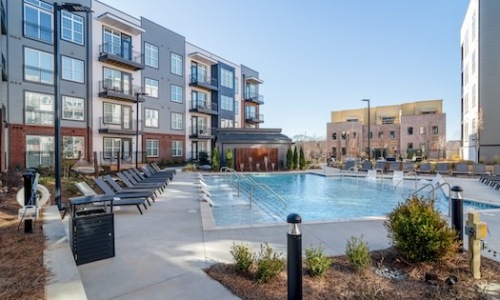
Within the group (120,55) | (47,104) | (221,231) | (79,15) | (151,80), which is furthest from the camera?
(151,80)

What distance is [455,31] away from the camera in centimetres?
4009

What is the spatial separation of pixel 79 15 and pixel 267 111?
3015 cm

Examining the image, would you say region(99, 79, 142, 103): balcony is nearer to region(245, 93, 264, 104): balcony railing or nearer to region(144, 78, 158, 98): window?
region(144, 78, 158, 98): window

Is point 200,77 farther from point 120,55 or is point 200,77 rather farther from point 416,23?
point 416,23

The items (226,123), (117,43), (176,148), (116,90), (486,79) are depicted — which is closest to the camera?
(116,90)

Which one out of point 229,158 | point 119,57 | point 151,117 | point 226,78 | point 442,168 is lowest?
point 442,168

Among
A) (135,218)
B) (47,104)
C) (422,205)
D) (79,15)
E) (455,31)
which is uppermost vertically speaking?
(455,31)

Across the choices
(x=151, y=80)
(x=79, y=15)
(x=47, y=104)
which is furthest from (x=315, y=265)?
(x=151, y=80)

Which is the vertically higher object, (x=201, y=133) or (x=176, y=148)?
(x=201, y=133)

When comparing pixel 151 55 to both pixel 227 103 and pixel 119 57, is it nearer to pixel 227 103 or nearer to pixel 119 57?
pixel 119 57

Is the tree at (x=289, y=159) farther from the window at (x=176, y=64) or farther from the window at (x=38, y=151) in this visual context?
the window at (x=38, y=151)

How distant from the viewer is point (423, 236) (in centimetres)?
427

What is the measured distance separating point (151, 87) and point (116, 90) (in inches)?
185

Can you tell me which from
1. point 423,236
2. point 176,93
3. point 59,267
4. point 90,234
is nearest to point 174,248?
point 90,234
